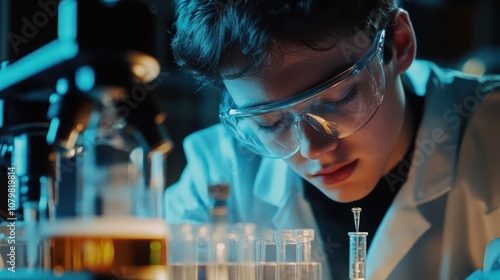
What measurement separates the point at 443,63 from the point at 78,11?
1087 millimetres

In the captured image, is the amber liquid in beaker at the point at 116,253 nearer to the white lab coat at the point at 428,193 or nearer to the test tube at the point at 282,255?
the test tube at the point at 282,255

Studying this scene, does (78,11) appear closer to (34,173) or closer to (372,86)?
(34,173)

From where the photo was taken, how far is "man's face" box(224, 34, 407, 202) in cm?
123

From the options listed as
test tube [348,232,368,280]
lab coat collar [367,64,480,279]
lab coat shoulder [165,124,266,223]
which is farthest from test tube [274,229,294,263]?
lab coat shoulder [165,124,266,223]

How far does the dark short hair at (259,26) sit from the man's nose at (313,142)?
0.46 feet

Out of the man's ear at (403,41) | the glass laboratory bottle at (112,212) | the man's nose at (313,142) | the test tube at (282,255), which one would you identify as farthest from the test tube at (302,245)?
the man's ear at (403,41)

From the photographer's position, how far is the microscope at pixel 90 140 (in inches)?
35.4

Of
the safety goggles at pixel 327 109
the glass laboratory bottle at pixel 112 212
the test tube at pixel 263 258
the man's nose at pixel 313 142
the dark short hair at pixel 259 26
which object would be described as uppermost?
the dark short hair at pixel 259 26

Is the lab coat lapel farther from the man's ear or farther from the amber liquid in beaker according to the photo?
the amber liquid in beaker

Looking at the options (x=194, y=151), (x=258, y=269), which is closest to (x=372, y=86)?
(x=258, y=269)

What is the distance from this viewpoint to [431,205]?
155 cm

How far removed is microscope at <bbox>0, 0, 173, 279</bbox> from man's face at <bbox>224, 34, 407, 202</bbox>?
0.23 m

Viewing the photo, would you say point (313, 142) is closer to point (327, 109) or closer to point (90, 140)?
point (327, 109)

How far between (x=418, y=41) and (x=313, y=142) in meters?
0.61
